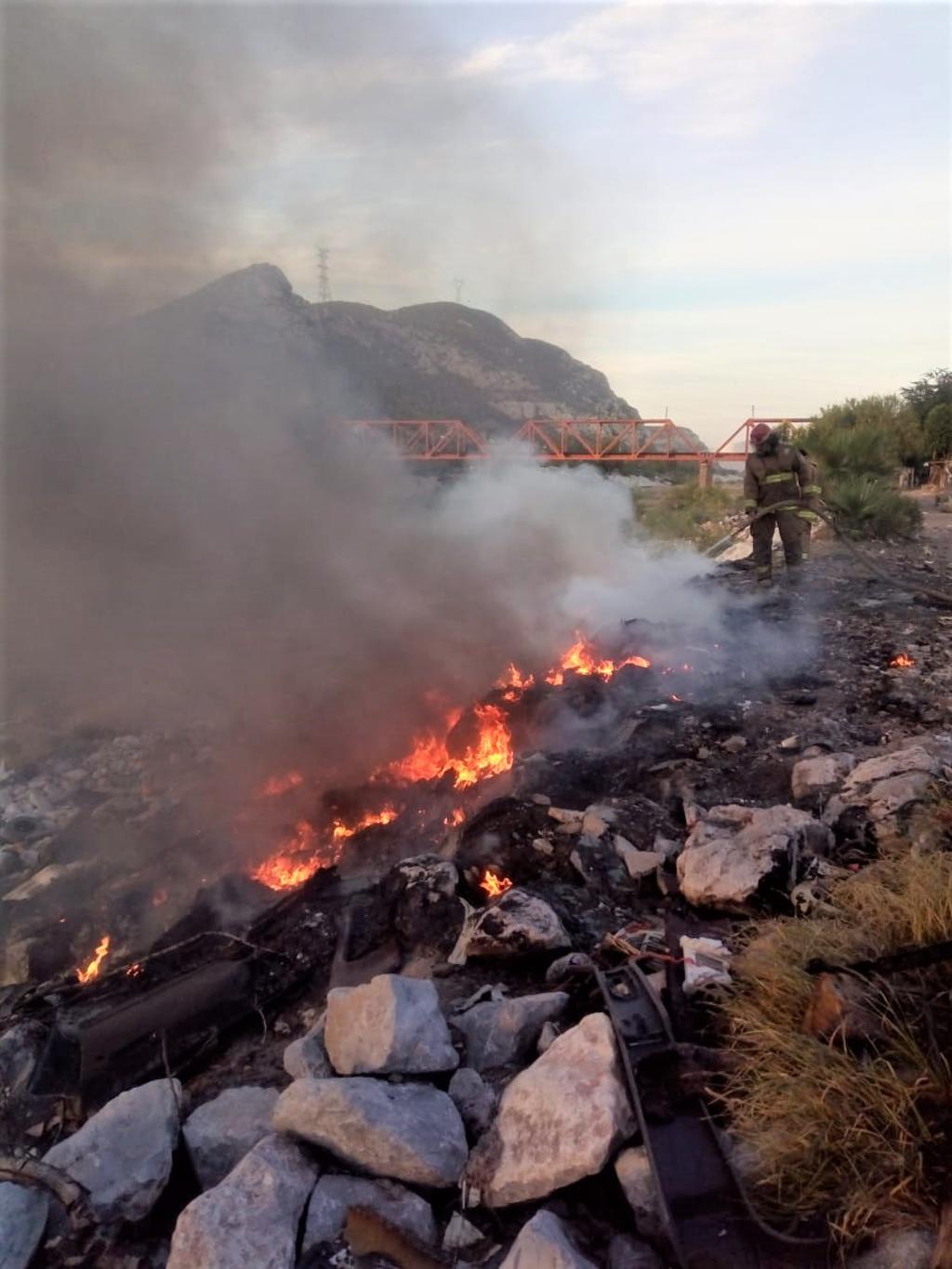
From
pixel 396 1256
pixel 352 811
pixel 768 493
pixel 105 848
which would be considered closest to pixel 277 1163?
pixel 396 1256

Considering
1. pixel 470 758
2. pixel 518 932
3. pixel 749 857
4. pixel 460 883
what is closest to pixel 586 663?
pixel 470 758

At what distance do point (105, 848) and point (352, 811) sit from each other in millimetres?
1938

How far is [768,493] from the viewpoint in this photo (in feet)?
30.4

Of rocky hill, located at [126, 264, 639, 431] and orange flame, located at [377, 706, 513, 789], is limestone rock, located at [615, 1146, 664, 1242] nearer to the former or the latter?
orange flame, located at [377, 706, 513, 789]

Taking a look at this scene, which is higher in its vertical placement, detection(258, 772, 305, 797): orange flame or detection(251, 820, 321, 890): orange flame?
detection(258, 772, 305, 797): orange flame

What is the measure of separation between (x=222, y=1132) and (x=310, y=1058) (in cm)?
36

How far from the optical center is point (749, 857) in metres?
3.36

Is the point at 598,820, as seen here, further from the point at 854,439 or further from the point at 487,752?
the point at 854,439

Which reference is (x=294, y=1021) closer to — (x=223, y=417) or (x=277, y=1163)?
(x=277, y=1163)

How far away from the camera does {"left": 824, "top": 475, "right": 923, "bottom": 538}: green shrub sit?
38.3ft

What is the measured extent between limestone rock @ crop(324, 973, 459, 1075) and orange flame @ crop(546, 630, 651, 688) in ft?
14.1

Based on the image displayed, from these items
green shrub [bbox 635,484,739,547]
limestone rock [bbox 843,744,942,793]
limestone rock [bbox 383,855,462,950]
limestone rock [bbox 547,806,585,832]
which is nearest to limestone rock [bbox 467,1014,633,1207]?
limestone rock [bbox 383,855,462,950]

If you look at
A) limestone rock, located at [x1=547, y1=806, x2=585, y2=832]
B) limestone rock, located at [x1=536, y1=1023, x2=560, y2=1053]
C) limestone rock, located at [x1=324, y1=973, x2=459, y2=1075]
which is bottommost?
limestone rock, located at [x1=547, y1=806, x2=585, y2=832]

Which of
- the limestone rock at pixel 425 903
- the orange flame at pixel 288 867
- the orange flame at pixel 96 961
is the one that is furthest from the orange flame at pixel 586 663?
the orange flame at pixel 96 961
